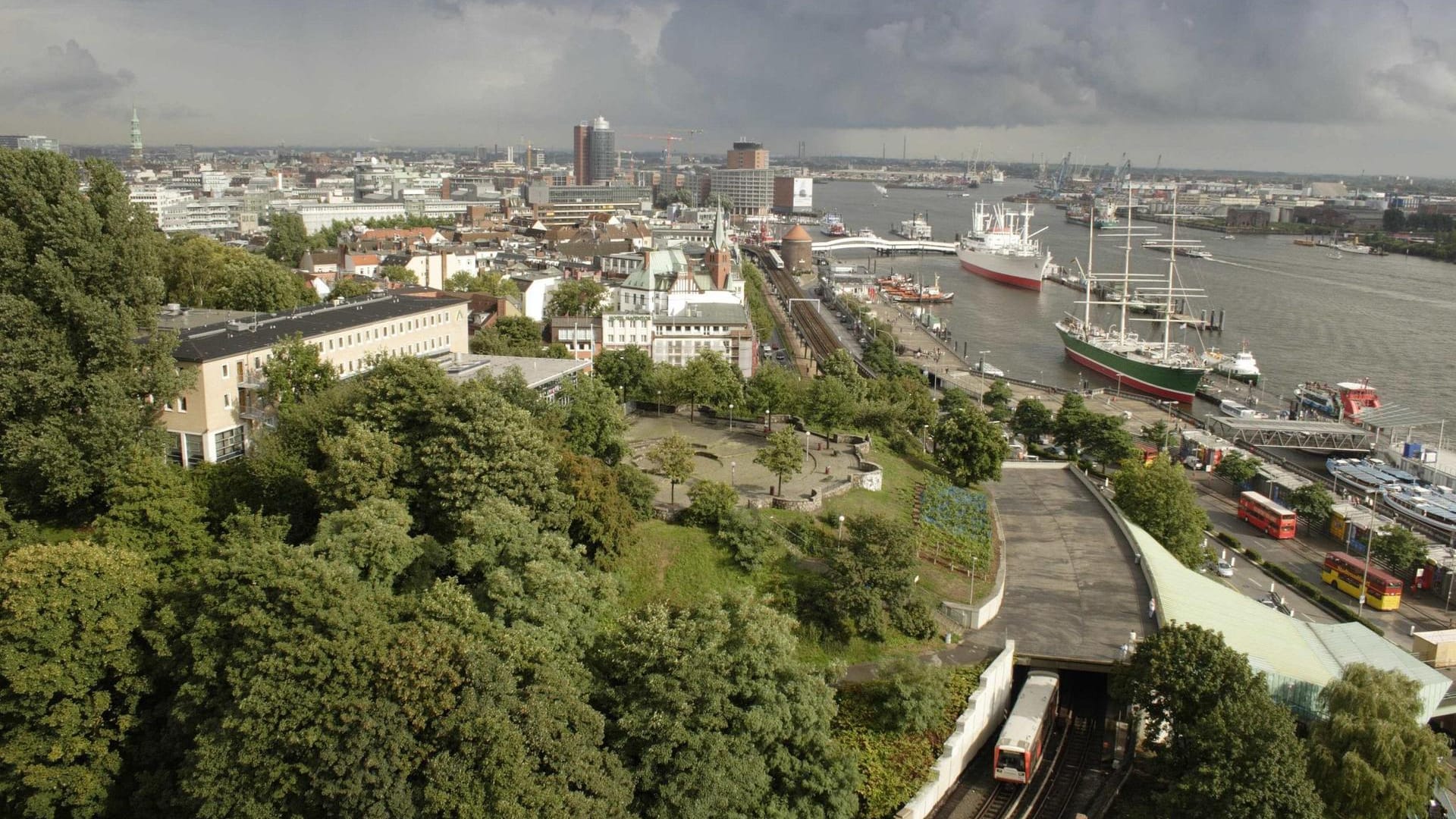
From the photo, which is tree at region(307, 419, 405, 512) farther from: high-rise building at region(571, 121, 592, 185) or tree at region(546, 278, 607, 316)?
high-rise building at region(571, 121, 592, 185)

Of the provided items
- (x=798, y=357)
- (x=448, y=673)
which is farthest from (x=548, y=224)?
(x=448, y=673)

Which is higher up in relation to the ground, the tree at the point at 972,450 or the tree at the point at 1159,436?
the tree at the point at 972,450

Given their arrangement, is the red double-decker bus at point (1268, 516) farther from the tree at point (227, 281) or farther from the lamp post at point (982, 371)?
the tree at point (227, 281)

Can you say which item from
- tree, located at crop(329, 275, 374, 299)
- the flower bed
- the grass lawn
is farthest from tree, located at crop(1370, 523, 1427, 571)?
tree, located at crop(329, 275, 374, 299)

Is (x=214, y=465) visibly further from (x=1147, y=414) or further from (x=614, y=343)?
(x=1147, y=414)

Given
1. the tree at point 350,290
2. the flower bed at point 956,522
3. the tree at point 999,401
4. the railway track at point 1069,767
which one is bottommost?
the railway track at point 1069,767

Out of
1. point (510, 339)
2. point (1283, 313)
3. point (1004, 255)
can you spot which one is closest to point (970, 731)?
point (510, 339)

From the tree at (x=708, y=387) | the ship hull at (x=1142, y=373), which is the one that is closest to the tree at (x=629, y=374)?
the tree at (x=708, y=387)
